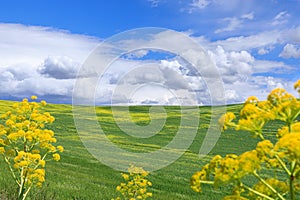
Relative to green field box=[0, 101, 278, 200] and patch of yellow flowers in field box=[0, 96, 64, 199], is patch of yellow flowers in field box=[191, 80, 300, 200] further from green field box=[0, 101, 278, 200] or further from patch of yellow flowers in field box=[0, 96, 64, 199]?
patch of yellow flowers in field box=[0, 96, 64, 199]

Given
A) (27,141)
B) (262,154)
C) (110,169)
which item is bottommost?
(110,169)

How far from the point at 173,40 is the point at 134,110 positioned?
2608 inches

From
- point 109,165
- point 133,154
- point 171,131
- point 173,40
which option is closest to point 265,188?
point 173,40

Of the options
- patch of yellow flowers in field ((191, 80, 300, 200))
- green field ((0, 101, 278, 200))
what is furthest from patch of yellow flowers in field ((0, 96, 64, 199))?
patch of yellow flowers in field ((191, 80, 300, 200))

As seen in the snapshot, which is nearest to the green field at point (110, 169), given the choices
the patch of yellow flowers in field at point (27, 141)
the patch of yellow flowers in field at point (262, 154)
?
the patch of yellow flowers in field at point (262, 154)

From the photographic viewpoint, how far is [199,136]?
173 feet

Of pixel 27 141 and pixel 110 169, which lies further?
pixel 110 169

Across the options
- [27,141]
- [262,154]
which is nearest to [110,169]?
[27,141]

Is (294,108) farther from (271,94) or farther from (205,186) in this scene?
(205,186)

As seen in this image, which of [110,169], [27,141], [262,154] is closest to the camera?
[262,154]

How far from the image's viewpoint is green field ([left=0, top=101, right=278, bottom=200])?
40.4ft

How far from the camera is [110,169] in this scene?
21.8 metres

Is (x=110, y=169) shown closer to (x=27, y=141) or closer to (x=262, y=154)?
(x=27, y=141)

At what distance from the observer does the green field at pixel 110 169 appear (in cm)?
1233
